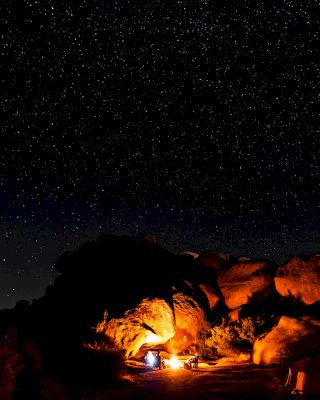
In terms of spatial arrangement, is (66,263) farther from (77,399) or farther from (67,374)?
(77,399)

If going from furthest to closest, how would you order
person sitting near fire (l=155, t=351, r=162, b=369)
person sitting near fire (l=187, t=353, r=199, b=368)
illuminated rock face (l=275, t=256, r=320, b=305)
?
1. illuminated rock face (l=275, t=256, r=320, b=305)
2. person sitting near fire (l=155, t=351, r=162, b=369)
3. person sitting near fire (l=187, t=353, r=199, b=368)

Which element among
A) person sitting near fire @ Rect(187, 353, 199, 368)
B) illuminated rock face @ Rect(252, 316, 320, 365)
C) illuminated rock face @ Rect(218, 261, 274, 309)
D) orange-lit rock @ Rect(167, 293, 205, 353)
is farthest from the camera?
illuminated rock face @ Rect(218, 261, 274, 309)

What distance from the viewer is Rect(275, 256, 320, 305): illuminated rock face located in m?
22.2

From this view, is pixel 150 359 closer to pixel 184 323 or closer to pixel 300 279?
pixel 184 323

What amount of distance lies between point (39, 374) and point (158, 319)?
9.51m

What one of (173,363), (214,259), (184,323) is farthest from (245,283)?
(173,363)

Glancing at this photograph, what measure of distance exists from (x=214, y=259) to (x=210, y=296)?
15.6 feet

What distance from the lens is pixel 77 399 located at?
1121 cm

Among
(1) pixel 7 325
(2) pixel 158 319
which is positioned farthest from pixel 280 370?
(1) pixel 7 325

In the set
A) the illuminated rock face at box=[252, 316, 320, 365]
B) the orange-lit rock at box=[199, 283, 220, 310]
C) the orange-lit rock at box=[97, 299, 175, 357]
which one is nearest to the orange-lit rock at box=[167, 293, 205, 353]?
the orange-lit rock at box=[97, 299, 175, 357]

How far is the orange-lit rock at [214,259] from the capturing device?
93.1ft

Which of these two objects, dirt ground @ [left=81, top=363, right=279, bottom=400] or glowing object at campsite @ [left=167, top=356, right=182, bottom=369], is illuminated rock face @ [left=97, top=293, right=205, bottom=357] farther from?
dirt ground @ [left=81, top=363, right=279, bottom=400]

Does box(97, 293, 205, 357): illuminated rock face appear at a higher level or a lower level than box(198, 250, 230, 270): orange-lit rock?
lower

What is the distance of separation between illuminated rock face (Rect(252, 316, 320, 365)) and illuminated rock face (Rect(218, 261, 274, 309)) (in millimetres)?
6213
